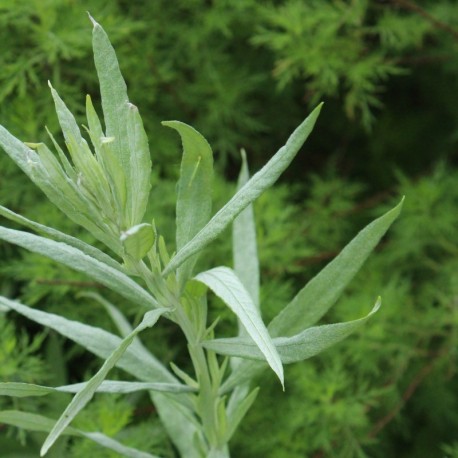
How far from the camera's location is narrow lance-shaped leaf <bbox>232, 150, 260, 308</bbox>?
741 mm

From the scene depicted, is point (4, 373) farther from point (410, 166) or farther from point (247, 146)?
point (410, 166)

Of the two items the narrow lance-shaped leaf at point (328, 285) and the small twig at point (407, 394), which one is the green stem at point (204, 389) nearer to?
the narrow lance-shaped leaf at point (328, 285)

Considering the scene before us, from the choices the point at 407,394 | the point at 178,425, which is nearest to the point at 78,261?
the point at 178,425

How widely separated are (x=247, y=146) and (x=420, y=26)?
311mm

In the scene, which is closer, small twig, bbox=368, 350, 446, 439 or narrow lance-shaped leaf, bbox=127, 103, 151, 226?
narrow lance-shaped leaf, bbox=127, 103, 151, 226

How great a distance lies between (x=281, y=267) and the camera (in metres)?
1.04

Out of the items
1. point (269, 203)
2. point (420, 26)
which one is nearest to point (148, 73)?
point (269, 203)

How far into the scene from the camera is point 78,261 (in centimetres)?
59

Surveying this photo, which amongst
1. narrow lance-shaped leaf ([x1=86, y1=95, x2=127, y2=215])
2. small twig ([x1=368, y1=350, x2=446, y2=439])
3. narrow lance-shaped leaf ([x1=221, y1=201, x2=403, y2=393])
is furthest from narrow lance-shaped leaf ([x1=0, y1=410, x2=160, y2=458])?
small twig ([x1=368, y1=350, x2=446, y2=439])

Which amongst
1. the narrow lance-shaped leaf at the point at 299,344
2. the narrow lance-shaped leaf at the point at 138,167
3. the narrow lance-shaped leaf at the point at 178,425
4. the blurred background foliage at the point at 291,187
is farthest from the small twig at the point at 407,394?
the narrow lance-shaped leaf at the point at 138,167

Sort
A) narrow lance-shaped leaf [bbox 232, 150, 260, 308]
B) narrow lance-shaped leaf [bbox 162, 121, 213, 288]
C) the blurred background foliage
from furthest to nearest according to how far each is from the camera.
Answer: the blurred background foliage → narrow lance-shaped leaf [bbox 232, 150, 260, 308] → narrow lance-shaped leaf [bbox 162, 121, 213, 288]

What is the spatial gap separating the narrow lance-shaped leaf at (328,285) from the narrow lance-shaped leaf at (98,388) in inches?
3.9

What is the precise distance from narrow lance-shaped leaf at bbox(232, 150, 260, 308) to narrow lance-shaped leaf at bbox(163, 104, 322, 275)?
17 cm

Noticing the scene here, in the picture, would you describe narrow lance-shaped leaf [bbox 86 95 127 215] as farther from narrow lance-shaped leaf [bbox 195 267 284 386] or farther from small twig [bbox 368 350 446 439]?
small twig [bbox 368 350 446 439]
